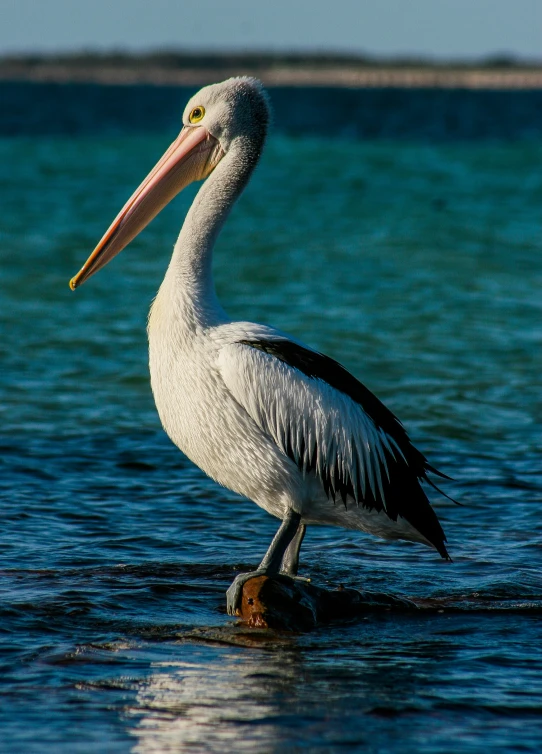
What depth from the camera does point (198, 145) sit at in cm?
521

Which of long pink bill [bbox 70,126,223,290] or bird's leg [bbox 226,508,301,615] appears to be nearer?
bird's leg [bbox 226,508,301,615]

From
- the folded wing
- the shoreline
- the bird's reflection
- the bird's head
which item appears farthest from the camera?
the shoreline

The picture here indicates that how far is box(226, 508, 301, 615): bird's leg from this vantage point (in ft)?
15.4

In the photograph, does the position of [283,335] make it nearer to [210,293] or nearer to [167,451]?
[210,293]

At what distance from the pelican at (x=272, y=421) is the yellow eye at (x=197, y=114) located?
13.8 inches

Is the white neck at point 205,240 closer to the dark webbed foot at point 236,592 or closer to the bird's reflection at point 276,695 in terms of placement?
the dark webbed foot at point 236,592

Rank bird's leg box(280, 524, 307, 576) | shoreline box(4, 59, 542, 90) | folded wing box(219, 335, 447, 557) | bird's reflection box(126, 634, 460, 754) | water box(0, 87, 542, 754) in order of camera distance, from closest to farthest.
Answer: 1. bird's reflection box(126, 634, 460, 754)
2. water box(0, 87, 542, 754)
3. folded wing box(219, 335, 447, 557)
4. bird's leg box(280, 524, 307, 576)
5. shoreline box(4, 59, 542, 90)

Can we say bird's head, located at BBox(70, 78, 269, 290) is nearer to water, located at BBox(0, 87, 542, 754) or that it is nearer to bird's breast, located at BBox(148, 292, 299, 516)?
bird's breast, located at BBox(148, 292, 299, 516)

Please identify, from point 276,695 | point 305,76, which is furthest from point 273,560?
point 305,76

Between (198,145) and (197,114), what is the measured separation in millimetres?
123

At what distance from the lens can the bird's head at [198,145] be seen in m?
5.12

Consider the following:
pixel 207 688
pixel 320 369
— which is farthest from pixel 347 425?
pixel 207 688

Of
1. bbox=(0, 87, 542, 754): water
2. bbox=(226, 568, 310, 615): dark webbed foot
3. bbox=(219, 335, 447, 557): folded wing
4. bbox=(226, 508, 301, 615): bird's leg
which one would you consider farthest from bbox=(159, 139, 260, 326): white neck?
bbox=(0, 87, 542, 754): water

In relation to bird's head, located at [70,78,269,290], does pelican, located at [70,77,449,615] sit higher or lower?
lower
